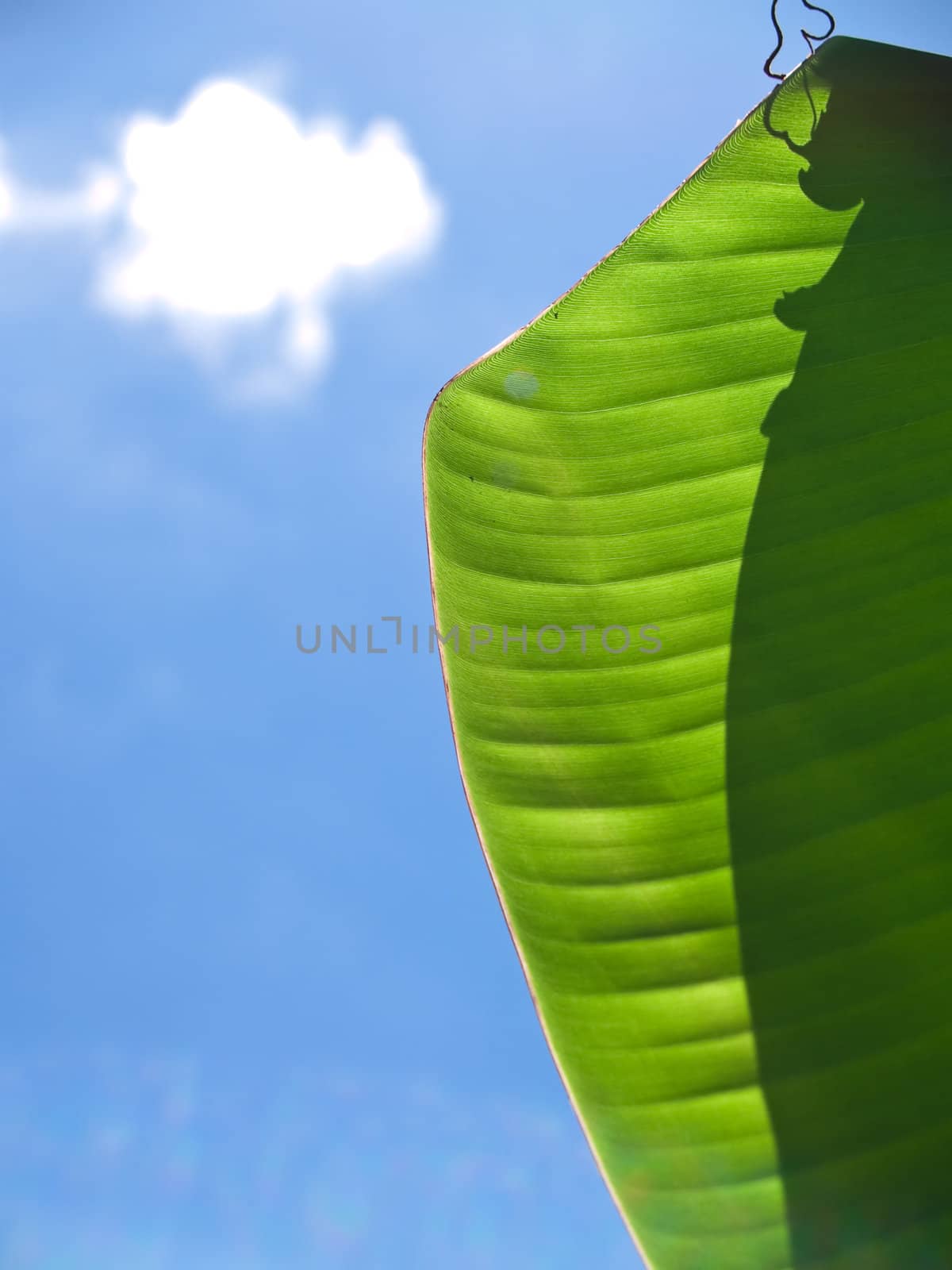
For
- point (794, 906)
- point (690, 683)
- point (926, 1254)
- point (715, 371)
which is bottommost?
point (926, 1254)

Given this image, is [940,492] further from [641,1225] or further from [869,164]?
[641,1225]

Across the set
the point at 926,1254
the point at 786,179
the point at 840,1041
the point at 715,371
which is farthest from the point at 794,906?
the point at 786,179

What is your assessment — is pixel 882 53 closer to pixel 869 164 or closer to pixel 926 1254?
pixel 869 164

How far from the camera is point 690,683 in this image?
50 cm

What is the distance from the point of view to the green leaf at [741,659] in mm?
452

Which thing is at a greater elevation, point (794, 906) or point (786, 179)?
point (786, 179)

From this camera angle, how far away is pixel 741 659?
19.7 inches

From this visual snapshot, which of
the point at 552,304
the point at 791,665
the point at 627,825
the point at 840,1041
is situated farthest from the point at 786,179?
the point at 840,1041

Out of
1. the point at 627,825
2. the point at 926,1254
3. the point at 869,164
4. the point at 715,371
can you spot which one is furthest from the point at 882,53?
the point at 926,1254

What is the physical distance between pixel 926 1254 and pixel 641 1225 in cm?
15

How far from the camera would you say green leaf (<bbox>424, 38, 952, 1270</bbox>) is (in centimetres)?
45

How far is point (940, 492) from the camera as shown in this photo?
1.64ft

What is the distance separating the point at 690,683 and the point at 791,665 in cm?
6

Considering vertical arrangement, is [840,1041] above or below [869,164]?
below
